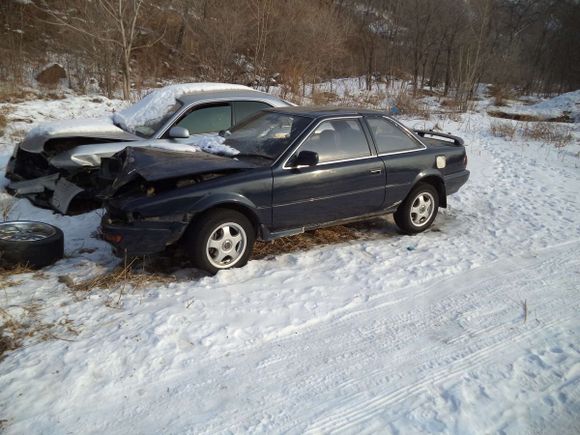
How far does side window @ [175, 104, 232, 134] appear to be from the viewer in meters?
6.30

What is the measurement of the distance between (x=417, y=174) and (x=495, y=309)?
Result: 202cm

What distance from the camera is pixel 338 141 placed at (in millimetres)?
5195

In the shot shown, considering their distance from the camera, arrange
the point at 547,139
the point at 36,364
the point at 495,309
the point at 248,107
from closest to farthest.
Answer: the point at 36,364 < the point at 495,309 < the point at 248,107 < the point at 547,139

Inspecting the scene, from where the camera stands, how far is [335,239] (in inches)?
222

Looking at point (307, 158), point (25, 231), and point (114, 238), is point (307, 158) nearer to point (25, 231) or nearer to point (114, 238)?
point (114, 238)

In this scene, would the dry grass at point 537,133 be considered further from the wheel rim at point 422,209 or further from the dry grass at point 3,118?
the dry grass at point 3,118

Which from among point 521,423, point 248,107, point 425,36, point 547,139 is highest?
point 425,36

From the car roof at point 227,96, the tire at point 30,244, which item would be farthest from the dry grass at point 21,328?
the car roof at point 227,96

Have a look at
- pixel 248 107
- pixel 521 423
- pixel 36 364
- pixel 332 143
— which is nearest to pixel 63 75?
pixel 248 107

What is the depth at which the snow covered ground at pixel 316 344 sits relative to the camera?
2877 mm

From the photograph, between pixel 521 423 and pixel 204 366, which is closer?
pixel 521 423

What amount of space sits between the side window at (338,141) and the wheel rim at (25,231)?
2.76m

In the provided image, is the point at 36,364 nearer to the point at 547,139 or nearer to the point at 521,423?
the point at 521,423

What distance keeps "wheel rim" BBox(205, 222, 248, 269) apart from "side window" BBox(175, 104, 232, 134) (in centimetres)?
236
